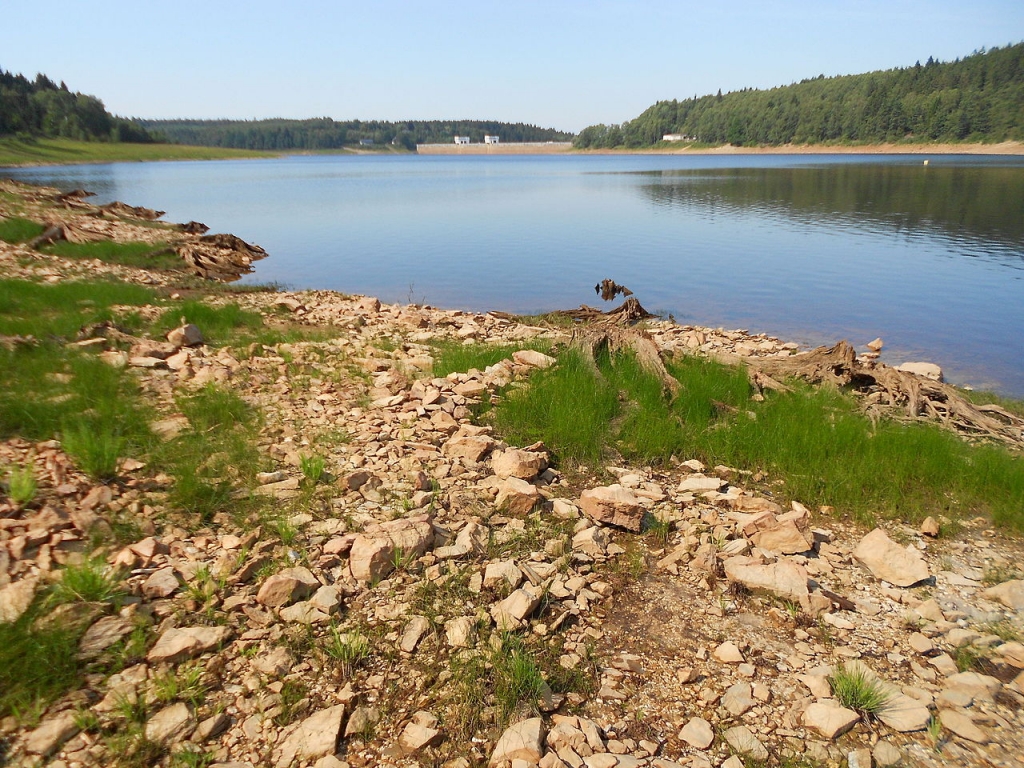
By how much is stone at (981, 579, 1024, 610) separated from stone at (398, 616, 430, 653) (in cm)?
432

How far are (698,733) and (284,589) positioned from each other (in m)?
2.80

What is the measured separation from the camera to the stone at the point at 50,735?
10.2ft

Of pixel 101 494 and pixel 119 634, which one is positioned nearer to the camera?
pixel 119 634

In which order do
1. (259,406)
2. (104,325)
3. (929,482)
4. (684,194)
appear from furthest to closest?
(684,194) → (104,325) → (259,406) → (929,482)

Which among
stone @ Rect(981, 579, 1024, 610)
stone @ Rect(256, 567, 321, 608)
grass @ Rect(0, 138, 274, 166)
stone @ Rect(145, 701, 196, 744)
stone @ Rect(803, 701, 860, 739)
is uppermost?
grass @ Rect(0, 138, 274, 166)

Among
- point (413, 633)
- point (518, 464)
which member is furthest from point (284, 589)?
point (518, 464)

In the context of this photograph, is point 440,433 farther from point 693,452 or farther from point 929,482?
point 929,482

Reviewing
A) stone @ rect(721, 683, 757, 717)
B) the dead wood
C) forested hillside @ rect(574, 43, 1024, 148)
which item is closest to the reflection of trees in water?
the dead wood

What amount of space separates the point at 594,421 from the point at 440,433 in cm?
186

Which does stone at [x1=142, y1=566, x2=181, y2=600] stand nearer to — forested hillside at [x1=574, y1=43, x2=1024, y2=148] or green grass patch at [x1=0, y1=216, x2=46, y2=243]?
green grass patch at [x1=0, y1=216, x2=46, y2=243]

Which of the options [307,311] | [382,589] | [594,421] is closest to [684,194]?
[307,311]

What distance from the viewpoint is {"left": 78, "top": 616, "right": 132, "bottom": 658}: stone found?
368 centimetres

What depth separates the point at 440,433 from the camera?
23.0 ft

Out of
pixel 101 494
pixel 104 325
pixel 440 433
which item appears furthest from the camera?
pixel 104 325
